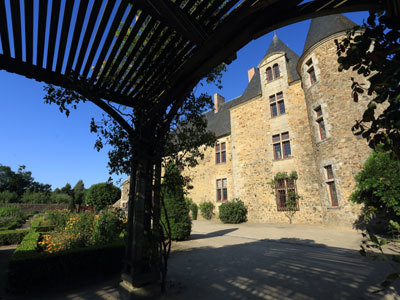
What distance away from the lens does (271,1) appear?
64.7 inches

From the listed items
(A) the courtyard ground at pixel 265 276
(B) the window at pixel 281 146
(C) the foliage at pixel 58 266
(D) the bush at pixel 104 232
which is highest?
(B) the window at pixel 281 146

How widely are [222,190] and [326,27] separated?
12.1m

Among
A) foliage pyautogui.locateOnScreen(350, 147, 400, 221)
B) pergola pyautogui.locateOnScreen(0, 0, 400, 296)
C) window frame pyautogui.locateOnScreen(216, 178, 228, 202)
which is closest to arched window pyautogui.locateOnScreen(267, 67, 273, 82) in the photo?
window frame pyautogui.locateOnScreen(216, 178, 228, 202)

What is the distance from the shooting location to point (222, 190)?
16.7m

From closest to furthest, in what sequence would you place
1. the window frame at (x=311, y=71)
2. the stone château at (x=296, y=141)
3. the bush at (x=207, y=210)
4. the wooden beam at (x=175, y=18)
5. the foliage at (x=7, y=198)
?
the wooden beam at (x=175, y=18) < the stone château at (x=296, y=141) < the window frame at (x=311, y=71) < the bush at (x=207, y=210) < the foliage at (x=7, y=198)

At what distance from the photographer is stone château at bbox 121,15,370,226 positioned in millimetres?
9742

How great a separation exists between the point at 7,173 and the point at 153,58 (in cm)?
5655

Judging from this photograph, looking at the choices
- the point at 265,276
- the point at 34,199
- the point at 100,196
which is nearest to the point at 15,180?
the point at 34,199

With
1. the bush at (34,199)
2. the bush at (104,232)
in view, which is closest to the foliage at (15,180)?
the bush at (34,199)

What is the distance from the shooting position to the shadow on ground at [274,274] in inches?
131

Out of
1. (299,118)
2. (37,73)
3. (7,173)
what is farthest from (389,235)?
(7,173)

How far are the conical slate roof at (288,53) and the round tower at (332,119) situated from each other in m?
1.42

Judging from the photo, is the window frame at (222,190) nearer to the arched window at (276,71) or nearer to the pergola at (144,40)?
the arched window at (276,71)

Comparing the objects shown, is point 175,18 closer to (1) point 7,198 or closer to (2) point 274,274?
(2) point 274,274
